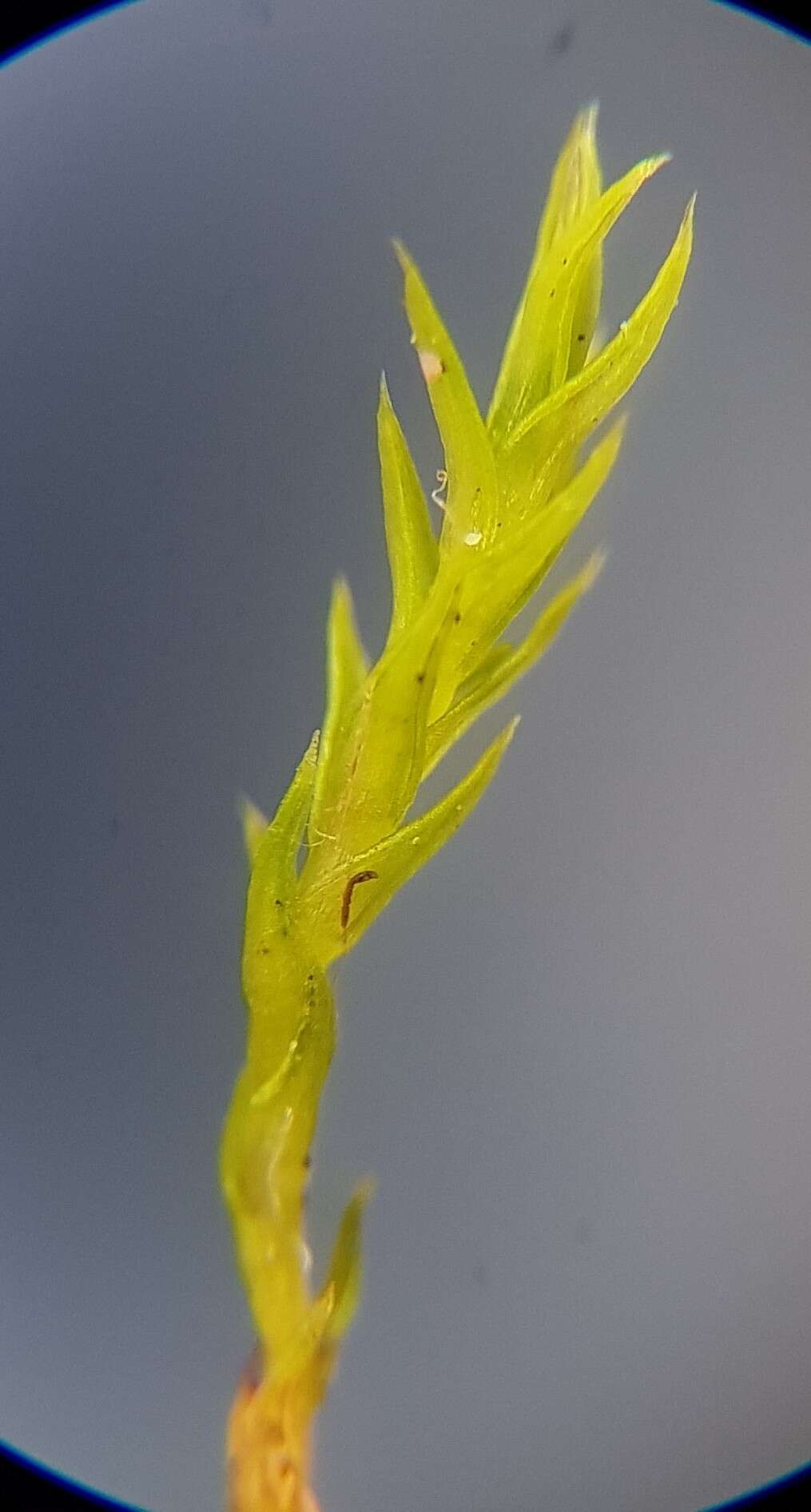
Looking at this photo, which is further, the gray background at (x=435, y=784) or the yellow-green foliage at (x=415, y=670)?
the gray background at (x=435, y=784)

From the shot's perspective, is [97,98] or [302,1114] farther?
[97,98]

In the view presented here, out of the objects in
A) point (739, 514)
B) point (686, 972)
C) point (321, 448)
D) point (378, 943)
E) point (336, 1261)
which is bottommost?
point (336, 1261)

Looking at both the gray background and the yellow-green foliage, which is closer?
the yellow-green foliage

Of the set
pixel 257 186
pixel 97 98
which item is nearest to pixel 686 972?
pixel 257 186

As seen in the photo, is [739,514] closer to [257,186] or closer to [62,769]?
[257,186]
